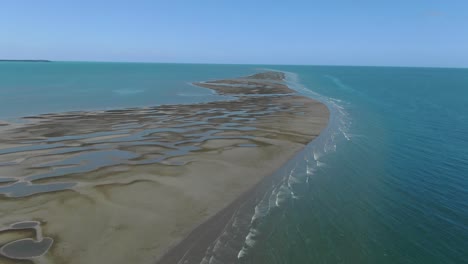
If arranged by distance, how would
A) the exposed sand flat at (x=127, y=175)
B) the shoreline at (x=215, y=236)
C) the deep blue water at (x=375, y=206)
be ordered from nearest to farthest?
the shoreline at (x=215, y=236)
the deep blue water at (x=375, y=206)
the exposed sand flat at (x=127, y=175)

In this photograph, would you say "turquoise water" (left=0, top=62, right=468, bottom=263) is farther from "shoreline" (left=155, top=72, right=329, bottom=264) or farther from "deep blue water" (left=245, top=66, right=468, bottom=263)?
"shoreline" (left=155, top=72, right=329, bottom=264)

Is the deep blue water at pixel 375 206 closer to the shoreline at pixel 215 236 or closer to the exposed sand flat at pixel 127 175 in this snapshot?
the shoreline at pixel 215 236

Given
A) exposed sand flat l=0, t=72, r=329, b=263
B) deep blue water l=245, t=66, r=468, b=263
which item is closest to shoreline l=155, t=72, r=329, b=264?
exposed sand flat l=0, t=72, r=329, b=263

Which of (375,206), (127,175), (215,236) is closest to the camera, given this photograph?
(215,236)

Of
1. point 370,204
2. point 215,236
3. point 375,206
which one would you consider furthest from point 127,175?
point 375,206

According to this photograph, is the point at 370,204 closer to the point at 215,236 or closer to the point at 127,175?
the point at 215,236

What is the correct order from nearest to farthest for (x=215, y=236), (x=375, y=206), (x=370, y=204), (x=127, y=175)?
(x=215, y=236), (x=375, y=206), (x=370, y=204), (x=127, y=175)

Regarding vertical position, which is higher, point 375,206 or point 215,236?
point 375,206

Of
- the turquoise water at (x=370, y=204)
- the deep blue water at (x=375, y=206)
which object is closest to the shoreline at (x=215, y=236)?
the turquoise water at (x=370, y=204)

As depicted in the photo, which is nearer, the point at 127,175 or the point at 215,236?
the point at 215,236
